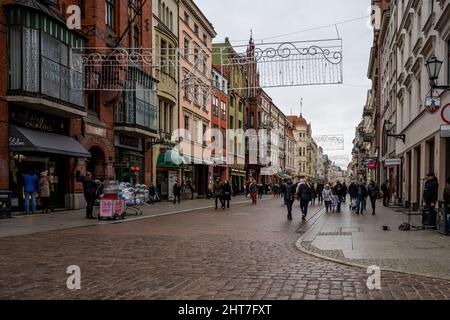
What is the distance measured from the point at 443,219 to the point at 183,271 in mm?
7869

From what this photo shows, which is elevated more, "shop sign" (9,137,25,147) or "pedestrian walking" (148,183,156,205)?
"shop sign" (9,137,25,147)

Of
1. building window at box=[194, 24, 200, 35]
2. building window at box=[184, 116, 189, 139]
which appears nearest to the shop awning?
building window at box=[184, 116, 189, 139]

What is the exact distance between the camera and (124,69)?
973 inches

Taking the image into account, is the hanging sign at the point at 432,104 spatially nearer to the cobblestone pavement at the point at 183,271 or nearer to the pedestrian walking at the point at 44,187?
the cobblestone pavement at the point at 183,271

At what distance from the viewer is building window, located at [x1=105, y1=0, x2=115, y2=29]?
26219mm

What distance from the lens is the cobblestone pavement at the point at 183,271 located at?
19.5ft

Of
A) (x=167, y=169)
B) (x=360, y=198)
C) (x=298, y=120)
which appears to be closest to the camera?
(x=360, y=198)

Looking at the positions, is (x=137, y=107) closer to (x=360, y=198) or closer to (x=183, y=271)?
(x=360, y=198)

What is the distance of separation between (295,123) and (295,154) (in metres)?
9.89

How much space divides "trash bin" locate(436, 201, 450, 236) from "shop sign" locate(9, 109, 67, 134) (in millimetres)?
15021

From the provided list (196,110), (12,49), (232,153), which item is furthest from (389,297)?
(232,153)

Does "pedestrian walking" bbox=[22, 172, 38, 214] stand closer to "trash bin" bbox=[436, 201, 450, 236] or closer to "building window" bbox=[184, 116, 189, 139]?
"trash bin" bbox=[436, 201, 450, 236]

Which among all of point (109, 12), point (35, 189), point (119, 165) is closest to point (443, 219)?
point (35, 189)

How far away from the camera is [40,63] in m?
18.6
